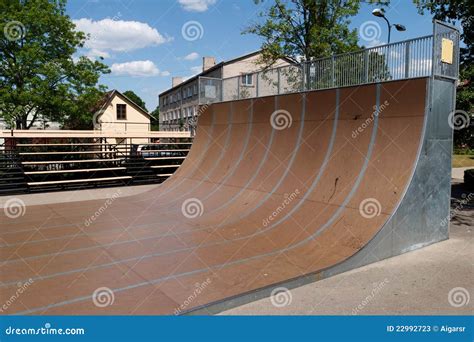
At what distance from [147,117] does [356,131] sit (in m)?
40.1

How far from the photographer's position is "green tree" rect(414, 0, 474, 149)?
9.68m

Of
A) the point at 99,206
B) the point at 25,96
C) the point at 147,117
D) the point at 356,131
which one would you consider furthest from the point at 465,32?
the point at 147,117

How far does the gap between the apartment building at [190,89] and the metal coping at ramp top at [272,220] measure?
638 inches

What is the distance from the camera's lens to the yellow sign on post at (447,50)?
6941 mm

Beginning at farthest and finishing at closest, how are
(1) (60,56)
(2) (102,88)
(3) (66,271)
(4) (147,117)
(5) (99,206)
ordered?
(4) (147,117) < (2) (102,88) < (1) (60,56) < (5) (99,206) < (3) (66,271)

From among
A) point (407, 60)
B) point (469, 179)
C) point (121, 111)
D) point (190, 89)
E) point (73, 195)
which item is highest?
point (190, 89)

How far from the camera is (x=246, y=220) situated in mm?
8156

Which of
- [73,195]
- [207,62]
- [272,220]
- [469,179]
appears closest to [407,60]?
[272,220]

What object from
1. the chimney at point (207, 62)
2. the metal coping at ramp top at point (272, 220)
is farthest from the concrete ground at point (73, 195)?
the chimney at point (207, 62)

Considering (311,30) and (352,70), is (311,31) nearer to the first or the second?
(311,30)

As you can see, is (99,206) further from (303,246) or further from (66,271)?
(303,246)

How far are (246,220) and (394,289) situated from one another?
3.72m

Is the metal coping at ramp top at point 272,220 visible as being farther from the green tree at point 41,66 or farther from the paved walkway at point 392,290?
→ the green tree at point 41,66

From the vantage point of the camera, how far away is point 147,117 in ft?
150
